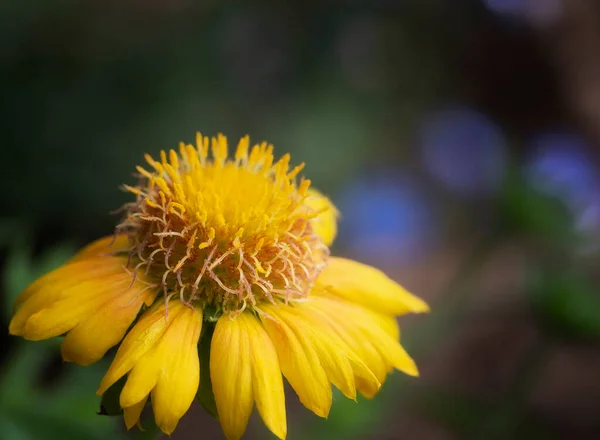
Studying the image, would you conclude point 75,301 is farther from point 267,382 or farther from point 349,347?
point 349,347

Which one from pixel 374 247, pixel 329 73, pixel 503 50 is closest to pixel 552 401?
pixel 374 247

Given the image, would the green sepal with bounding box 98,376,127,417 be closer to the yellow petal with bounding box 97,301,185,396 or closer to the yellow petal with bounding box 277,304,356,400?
the yellow petal with bounding box 97,301,185,396

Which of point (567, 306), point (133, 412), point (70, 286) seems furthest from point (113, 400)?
point (567, 306)

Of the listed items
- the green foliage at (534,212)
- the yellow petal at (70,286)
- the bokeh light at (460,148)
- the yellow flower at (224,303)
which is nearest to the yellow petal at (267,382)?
the yellow flower at (224,303)

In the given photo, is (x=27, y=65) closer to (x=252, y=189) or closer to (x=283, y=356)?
(x=252, y=189)

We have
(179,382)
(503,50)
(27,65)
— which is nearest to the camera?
(179,382)

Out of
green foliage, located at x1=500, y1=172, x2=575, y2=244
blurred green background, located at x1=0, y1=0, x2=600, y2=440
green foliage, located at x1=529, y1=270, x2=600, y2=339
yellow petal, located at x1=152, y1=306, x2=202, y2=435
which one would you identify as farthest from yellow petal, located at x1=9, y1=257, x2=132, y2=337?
green foliage, located at x1=500, y1=172, x2=575, y2=244

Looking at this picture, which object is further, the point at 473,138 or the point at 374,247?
the point at 473,138
